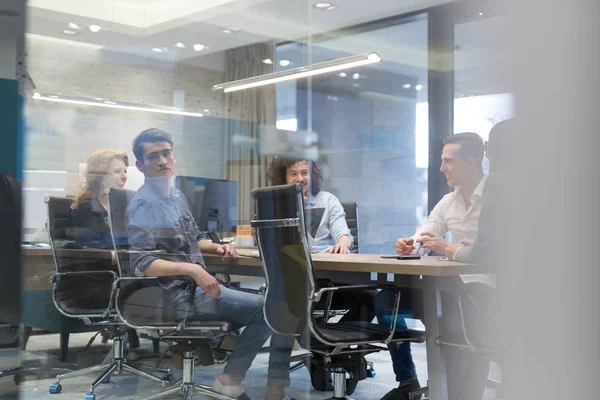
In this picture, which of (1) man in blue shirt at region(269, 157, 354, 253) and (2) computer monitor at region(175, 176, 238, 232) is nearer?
(2) computer monitor at region(175, 176, 238, 232)

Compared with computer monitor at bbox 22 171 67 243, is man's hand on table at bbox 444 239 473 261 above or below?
below

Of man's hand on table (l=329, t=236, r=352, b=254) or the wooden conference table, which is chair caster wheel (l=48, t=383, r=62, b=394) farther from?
man's hand on table (l=329, t=236, r=352, b=254)

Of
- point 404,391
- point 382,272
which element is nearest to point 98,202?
point 382,272

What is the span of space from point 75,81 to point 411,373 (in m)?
1.60

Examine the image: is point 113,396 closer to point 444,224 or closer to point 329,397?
point 329,397

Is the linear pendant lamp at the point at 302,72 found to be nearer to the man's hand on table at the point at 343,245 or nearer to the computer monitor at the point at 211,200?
the computer monitor at the point at 211,200

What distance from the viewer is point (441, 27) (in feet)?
7.12

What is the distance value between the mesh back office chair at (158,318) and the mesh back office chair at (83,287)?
1.6 inches

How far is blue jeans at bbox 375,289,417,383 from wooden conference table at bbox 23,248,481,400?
7 cm

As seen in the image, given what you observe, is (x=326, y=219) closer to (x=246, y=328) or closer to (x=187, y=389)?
(x=246, y=328)

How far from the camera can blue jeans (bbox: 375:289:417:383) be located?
8.09 feet

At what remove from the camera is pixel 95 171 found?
238cm

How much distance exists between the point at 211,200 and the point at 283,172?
0.33 meters

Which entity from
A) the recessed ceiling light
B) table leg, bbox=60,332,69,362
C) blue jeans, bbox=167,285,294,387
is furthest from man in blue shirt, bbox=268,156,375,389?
the recessed ceiling light
